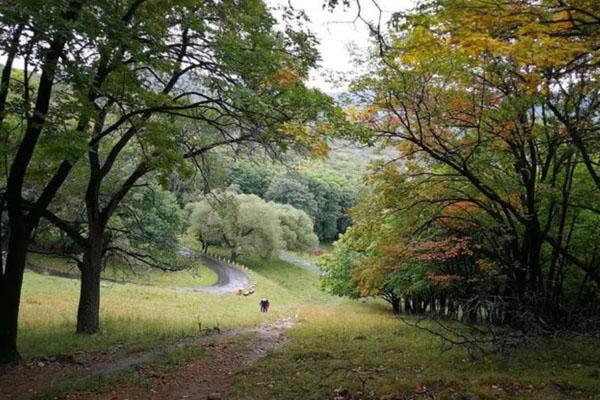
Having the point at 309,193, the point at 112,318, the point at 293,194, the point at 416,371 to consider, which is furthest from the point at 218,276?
the point at 416,371

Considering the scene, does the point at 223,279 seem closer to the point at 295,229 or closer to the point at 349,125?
the point at 295,229

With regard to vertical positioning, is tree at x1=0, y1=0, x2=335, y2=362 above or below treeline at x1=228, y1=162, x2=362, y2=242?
below

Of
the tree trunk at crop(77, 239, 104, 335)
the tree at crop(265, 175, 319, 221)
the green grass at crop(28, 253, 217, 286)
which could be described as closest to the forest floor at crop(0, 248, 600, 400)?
Result: the tree trunk at crop(77, 239, 104, 335)

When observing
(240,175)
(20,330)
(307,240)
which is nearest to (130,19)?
(20,330)

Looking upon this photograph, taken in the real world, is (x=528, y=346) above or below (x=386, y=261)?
below

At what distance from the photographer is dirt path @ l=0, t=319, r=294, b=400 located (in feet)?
24.2

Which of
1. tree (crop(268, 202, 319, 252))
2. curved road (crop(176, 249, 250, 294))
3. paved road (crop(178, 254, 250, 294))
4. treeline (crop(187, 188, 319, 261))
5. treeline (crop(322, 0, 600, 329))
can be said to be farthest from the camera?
tree (crop(268, 202, 319, 252))

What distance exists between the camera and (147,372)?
8508 mm

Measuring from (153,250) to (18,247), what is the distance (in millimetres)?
7806

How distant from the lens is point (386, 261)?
12414 millimetres

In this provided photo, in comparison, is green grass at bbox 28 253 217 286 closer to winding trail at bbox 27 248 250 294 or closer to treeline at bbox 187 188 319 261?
winding trail at bbox 27 248 250 294

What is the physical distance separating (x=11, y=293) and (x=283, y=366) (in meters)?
5.59

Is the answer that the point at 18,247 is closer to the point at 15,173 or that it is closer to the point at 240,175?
the point at 15,173

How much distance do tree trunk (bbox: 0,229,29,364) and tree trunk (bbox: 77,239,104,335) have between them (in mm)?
3685
